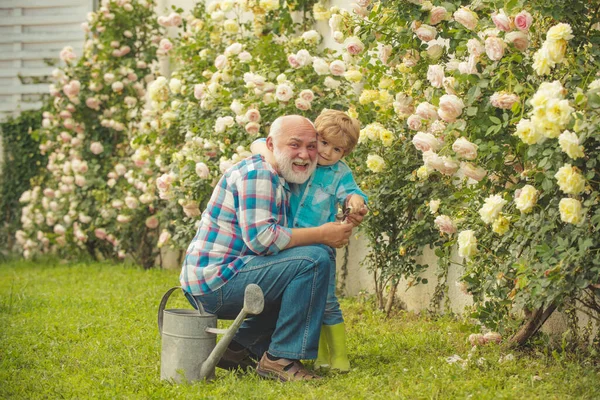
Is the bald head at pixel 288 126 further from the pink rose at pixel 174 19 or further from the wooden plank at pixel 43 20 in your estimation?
the wooden plank at pixel 43 20

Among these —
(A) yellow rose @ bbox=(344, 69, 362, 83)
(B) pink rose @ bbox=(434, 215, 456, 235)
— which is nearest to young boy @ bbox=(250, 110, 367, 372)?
(B) pink rose @ bbox=(434, 215, 456, 235)

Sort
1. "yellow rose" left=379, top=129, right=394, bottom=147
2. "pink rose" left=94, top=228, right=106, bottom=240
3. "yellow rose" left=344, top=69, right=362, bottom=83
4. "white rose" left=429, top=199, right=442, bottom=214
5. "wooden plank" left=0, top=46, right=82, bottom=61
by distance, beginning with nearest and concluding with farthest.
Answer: "white rose" left=429, top=199, right=442, bottom=214
"yellow rose" left=379, top=129, right=394, bottom=147
"yellow rose" left=344, top=69, right=362, bottom=83
"pink rose" left=94, top=228, right=106, bottom=240
"wooden plank" left=0, top=46, right=82, bottom=61

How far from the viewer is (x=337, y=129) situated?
3.49 m

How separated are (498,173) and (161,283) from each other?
3236mm

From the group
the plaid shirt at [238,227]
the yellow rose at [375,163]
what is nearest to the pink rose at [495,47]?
the plaid shirt at [238,227]

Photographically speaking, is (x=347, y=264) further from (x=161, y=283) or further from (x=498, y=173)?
(x=498, y=173)

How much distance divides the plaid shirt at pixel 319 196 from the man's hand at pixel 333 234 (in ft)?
0.76

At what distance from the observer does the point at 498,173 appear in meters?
3.35

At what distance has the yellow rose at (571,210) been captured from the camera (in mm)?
2734

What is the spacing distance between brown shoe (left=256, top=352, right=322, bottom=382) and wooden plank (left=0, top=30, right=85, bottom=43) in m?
5.69

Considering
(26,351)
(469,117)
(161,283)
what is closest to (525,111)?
(469,117)

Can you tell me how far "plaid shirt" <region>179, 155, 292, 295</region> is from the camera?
10.3 feet

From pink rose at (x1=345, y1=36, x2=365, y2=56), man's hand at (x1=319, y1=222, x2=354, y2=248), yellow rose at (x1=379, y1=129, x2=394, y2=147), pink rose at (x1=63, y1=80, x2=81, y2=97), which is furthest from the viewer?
pink rose at (x1=63, y1=80, x2=81, y2=97)

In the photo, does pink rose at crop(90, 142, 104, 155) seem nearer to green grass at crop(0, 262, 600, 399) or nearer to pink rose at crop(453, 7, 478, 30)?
green grass at crop(0, 262, 600, 399)
